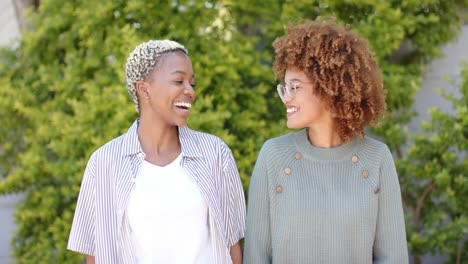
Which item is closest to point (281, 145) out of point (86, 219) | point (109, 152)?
point (109, 152)

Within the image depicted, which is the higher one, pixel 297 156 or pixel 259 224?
pixel 297 156

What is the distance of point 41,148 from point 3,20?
67.7 inches

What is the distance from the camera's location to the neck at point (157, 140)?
3445 millimetres

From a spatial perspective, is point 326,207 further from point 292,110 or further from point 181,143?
point 181,143

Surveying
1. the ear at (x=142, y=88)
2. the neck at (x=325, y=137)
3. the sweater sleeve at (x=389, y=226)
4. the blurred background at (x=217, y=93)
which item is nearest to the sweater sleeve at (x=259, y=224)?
the neck at (x=325, y=137)

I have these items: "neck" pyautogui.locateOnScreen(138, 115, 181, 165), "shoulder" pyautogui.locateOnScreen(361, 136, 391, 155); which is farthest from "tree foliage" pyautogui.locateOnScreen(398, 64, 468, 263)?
"neck" pyautogui.locateOnScreen(138, 115, 181, 165)

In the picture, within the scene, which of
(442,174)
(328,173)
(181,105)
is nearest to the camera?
(328,173)

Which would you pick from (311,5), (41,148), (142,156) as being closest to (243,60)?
(311,5)

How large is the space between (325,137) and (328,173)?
150mm

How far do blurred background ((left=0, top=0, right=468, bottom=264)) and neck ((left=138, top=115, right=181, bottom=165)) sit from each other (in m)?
1.44

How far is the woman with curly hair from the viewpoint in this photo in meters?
3.04

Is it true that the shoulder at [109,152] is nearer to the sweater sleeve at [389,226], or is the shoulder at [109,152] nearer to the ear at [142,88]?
the ear at [142,88]

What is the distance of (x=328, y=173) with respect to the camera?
10.2ft

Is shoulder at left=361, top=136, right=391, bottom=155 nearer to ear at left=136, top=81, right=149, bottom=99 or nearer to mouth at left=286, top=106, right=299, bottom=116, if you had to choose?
mouth at left=286, top=106, right=299, bottom=116
